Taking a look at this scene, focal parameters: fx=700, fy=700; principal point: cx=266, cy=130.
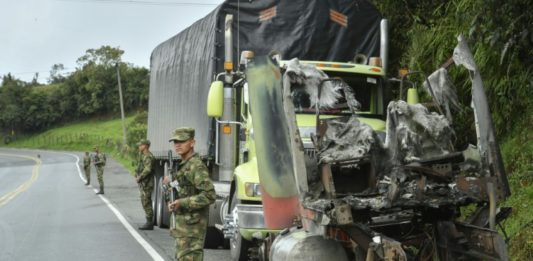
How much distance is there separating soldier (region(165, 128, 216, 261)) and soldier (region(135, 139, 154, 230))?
7314mm

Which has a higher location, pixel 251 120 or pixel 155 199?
pixel 251 120

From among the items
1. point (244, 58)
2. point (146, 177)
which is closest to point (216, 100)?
point (244, 58)

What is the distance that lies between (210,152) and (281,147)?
4075mm

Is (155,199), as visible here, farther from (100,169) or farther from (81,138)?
(81,138)

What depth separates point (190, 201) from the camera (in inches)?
251

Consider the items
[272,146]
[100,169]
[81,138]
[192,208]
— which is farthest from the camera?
[81,138]

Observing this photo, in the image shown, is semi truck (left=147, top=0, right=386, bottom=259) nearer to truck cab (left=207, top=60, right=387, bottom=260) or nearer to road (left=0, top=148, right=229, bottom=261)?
truck cab (left=207, top=60, right=387, bottom=260)

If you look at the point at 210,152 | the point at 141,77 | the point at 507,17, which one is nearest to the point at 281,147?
the point at 507,17

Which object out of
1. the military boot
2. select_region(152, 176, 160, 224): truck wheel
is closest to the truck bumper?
the military boot

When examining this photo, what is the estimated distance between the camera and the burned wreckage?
557 cm

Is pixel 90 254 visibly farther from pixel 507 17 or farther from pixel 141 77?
pixel 141 77

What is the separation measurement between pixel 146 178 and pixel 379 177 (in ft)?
29.2

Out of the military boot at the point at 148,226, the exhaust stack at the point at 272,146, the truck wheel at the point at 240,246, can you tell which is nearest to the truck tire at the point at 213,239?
the truck wheel at the point at 240,246

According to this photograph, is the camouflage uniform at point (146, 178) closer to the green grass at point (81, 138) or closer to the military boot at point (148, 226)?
the military boot at point (148, 226)
